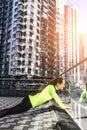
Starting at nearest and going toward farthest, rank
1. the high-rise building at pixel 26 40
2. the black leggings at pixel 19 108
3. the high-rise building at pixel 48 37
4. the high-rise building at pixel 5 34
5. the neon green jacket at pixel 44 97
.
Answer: the black leggings at pixel 19 108 → the neon green jacket at pixel 44 97 → the high-rise building at pixel 26 40 → the high-rise building at pixel 48 37 → the high-rise building at pixel 5 34

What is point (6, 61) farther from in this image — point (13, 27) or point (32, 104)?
point (32, 104)

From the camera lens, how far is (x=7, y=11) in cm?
10481

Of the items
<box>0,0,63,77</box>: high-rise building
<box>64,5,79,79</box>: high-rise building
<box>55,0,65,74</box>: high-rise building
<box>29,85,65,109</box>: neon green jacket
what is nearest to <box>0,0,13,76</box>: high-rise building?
<box>0,0,63,77</box>: high-rise building

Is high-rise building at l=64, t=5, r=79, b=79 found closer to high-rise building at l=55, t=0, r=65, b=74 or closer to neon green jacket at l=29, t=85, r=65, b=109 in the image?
high-rise building at l=55, t=0, r=65, b=74

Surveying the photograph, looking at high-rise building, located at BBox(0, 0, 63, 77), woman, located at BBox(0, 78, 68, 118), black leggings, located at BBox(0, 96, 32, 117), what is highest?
high-rise building, located at BBox(0, 0, 63, 77)

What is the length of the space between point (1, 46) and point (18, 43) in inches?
479

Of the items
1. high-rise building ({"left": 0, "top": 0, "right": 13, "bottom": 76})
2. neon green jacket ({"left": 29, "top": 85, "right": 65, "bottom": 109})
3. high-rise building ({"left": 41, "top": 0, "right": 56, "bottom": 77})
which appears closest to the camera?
neon green jacket ({"left": 29, "top": 85, "right": 65, "bottom": 109})

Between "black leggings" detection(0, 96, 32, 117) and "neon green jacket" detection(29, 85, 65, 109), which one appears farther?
"neon green jacket" detection(29, 85, 65, 109)

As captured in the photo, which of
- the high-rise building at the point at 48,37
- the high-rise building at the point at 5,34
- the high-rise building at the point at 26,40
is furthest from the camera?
the high-rise building at the point at 5,34

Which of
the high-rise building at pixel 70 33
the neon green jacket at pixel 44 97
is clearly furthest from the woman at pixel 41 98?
the high-rise building at pixel 70 33

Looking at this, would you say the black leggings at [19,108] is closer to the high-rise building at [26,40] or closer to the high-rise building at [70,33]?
the high-rise building at [26,40]

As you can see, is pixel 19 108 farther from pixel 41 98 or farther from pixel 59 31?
pixel 59 31

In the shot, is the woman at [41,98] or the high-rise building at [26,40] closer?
the woman at [41,98]

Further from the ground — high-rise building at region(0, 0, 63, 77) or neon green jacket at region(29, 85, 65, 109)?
high-rise building at region(0, 0, 63, 77)
